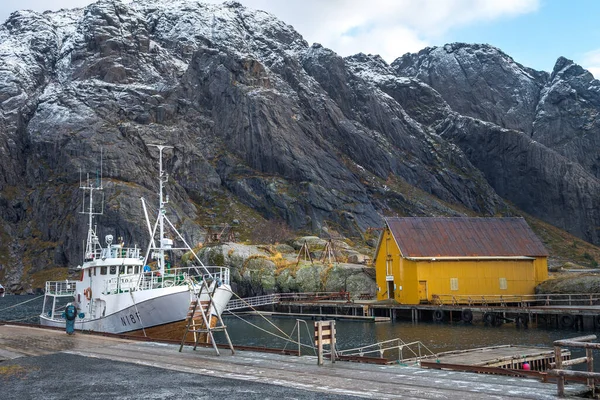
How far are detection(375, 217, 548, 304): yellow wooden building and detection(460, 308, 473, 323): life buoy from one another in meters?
4.67

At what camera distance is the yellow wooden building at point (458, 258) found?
57.1 metres

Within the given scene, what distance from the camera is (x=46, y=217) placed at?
15450cm

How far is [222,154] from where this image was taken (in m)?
167

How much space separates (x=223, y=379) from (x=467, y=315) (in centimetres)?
3991

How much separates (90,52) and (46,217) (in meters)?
60.5

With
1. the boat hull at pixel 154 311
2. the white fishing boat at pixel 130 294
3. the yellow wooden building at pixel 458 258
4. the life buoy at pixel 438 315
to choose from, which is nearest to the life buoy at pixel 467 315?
the life buoy at pixel 438 315

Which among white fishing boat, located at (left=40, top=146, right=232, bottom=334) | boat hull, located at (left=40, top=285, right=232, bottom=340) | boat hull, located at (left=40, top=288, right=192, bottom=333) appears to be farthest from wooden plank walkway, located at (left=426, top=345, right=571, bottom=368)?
boat hull, located at (left=40, top=288, right=192, bottom=333)

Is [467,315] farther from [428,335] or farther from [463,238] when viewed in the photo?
[463,238]

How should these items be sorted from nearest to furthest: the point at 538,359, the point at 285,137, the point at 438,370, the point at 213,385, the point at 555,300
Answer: the point at 213,385, the point at 438,370, the point at 538,359, the point at 555,300, the point at 285,137

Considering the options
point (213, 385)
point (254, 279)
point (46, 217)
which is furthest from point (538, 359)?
point (46, 217)

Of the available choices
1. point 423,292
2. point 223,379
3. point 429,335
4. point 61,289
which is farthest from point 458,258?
point 223,379

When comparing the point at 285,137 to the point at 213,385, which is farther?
the point at 285,137

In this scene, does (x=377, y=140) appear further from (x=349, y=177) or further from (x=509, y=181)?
(x=509, y=181)

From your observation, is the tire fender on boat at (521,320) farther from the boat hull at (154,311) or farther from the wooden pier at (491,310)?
the boat hull at (154,311)
